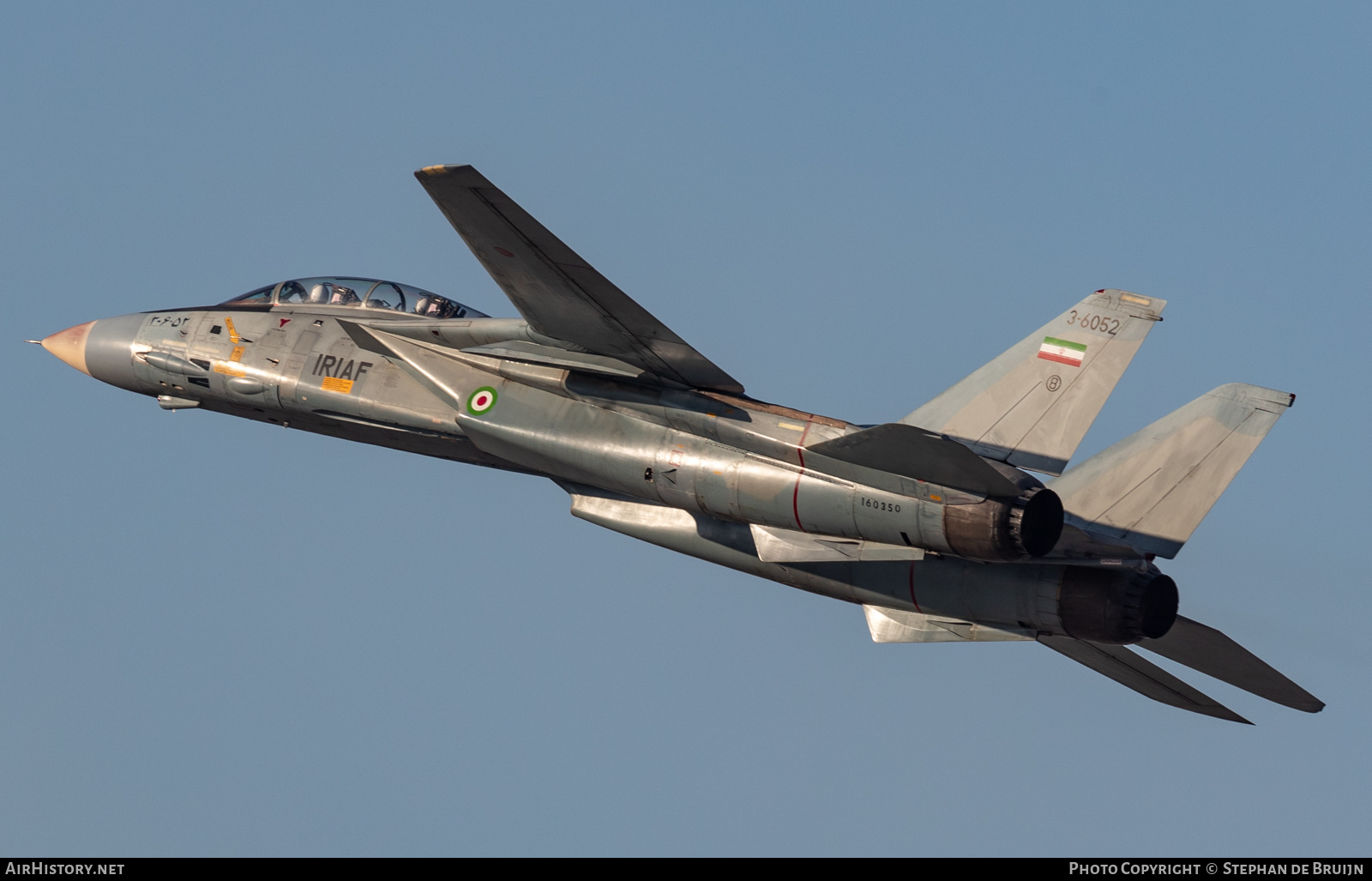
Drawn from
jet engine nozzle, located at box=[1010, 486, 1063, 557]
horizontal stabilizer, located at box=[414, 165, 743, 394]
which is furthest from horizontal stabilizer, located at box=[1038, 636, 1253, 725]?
horizontal stabilizer, located at box=[414, 165, 743, 394]

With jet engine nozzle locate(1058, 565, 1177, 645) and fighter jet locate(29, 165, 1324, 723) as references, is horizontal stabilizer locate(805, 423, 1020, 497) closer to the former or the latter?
fighter jet locate(29, 165, 1324, 723)

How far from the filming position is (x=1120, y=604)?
1689cm

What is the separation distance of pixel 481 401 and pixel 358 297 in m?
3.31

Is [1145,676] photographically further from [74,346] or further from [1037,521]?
[74,346]

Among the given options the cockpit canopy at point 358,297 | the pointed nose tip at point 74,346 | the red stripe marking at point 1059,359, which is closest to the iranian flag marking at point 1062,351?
the red stripe marking at point 1059,359

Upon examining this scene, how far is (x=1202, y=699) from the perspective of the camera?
65.3 feet

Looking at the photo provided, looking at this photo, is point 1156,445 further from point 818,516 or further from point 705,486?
point 705,486

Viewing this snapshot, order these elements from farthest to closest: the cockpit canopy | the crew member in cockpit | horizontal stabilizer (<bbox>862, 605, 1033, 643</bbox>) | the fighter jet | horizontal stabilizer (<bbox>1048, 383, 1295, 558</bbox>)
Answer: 1. the crew member in cockpit
2. the cockpit canopy
3. horizontal stabilizer (<bbox>862, 605, 1033, 643</bbox>)
4. horizontal stabilizer (<bbox>1048, 383, 1295, 558</bbox>)
5. the fighter jet

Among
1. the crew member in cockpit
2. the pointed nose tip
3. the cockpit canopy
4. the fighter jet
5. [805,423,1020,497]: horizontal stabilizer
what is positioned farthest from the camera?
the pointed nose tip

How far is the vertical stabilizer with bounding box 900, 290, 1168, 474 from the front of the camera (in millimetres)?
16922

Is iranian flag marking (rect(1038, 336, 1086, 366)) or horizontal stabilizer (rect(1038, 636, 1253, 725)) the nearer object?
iranian flag marking (rect(1038, 336, 1086, 366))

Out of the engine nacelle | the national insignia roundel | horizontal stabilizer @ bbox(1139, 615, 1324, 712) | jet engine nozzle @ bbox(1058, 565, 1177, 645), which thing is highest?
the national insignia roundel

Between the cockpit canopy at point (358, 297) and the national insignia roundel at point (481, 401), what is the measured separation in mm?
1562

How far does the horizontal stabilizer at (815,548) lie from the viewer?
1703 centimetres
